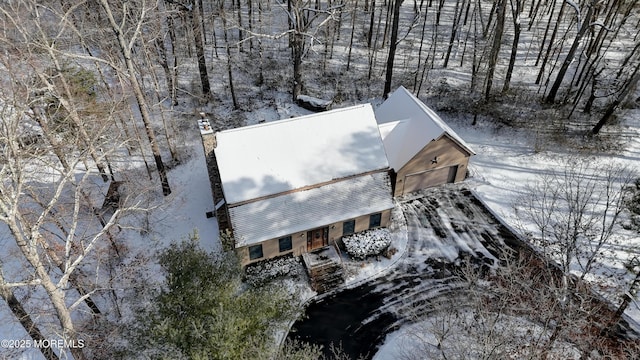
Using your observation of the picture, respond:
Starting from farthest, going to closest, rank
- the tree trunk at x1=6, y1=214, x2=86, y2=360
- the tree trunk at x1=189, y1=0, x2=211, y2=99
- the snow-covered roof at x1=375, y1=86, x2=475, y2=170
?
the tree trunk at x1=189, y1=0, x2=211, y2=99, the snow-covered roof at x1=375, y1=86, x2=475, y2=170, the tree trunk at x1=6, y1=214, x2=86, y2=360

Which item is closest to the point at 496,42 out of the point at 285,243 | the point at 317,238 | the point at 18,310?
the point at 317,238

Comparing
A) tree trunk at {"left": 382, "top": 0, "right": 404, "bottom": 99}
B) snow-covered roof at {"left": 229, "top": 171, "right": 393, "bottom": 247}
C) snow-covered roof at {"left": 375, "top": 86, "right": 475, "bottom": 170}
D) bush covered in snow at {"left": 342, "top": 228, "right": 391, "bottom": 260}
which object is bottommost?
bush covered in snow at {"left": 342, "top": 228, "right": 391, "bottom": 260}

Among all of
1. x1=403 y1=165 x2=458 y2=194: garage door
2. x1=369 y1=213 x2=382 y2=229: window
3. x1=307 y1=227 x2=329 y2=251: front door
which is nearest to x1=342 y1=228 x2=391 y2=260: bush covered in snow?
x1=369 y1=213 x2=382 y2=229: window

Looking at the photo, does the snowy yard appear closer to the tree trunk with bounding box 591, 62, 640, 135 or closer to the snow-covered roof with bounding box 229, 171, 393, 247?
the snow-covered roof with bounding box 229, 171, 393, 247

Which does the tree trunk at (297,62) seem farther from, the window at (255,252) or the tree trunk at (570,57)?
the tree trunk at (570,57)

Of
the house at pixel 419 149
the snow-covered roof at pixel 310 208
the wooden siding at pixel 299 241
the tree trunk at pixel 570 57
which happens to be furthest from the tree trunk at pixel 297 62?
the tree trunk at pixel 570 57

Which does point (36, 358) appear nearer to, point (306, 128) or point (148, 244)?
point (148, 244)
